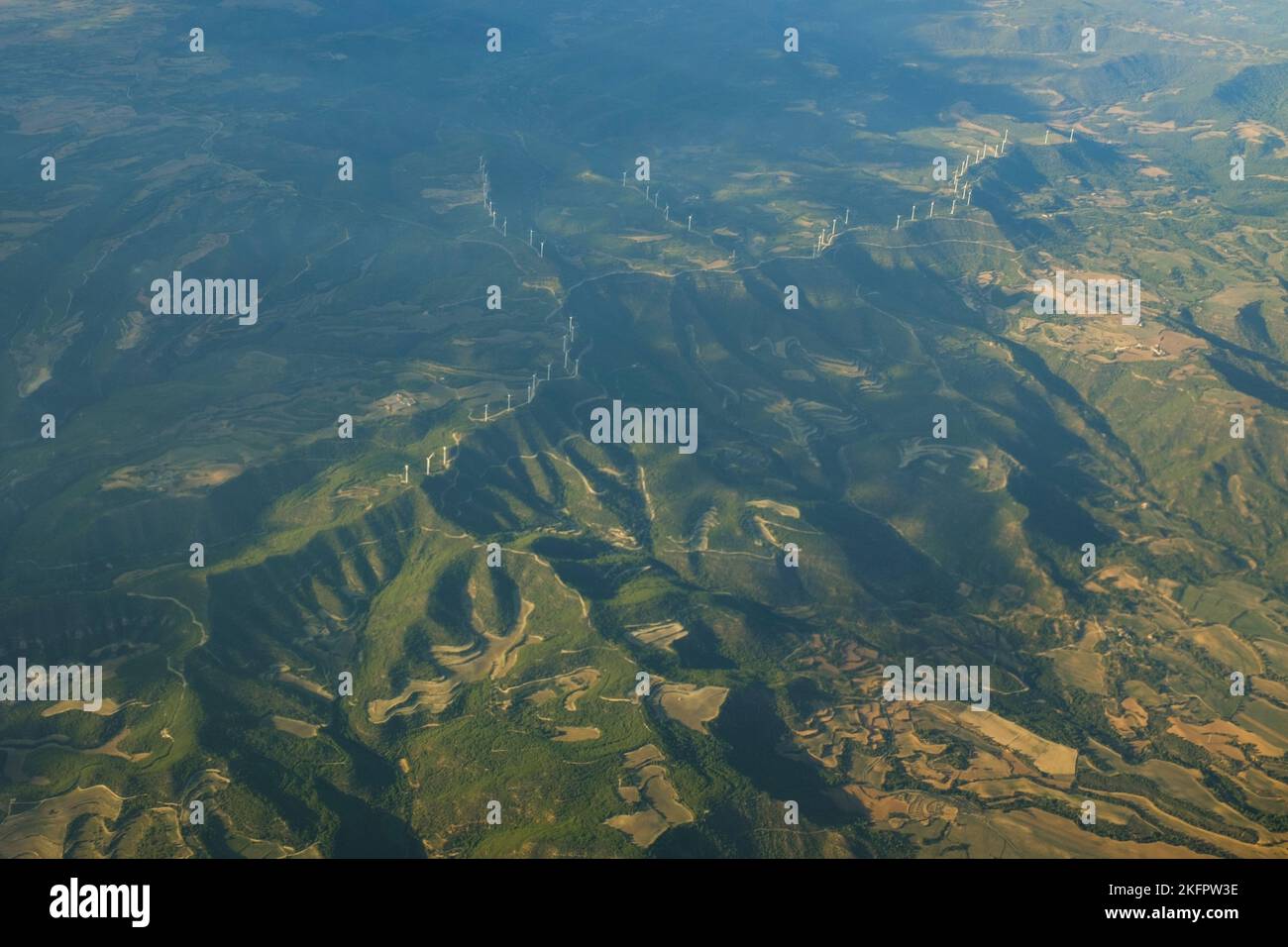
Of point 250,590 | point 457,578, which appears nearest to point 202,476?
point 250,590

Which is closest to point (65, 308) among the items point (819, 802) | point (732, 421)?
point (732, 421)

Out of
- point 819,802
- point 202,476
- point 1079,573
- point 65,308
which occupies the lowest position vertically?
point 819,802

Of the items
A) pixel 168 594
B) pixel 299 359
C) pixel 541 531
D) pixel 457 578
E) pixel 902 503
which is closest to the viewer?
pixel 168 594

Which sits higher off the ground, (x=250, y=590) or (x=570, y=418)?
(x=570, y=418)

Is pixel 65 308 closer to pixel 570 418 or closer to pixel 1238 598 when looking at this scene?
pixel 570 418

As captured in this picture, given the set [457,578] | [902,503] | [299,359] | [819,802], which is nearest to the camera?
[819,802]

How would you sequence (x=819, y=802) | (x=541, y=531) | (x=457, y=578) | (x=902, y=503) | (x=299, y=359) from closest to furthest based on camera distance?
(x=819, y=802) → (x=457, y=578) → (x=541, y=531) → (x=902, y=503) → (x=299, y=359)

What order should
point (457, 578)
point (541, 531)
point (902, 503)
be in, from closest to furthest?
point (457, 578)
point (541, 531)
point (902, 503)

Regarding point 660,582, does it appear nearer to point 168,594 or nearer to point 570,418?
point 570,418

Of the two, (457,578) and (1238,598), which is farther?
(1238,598)
